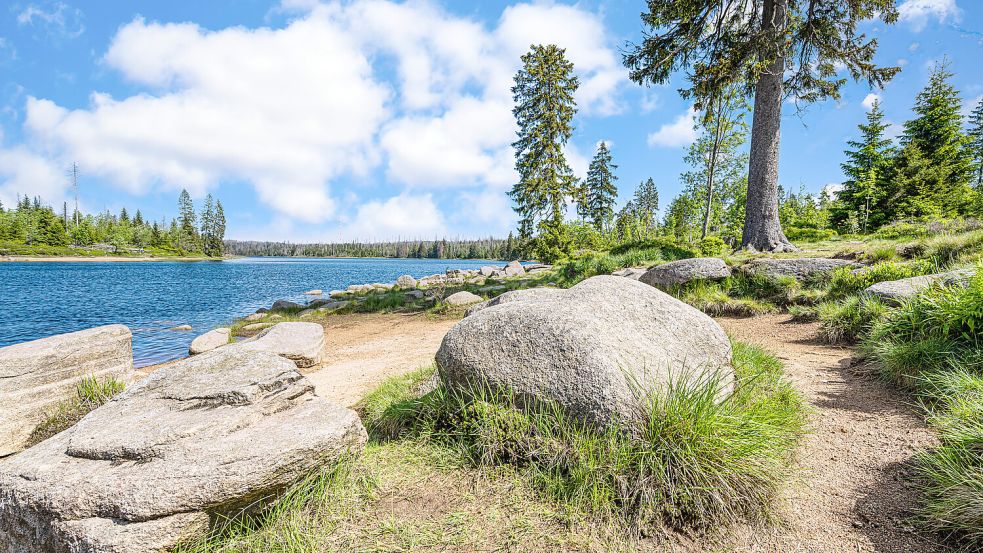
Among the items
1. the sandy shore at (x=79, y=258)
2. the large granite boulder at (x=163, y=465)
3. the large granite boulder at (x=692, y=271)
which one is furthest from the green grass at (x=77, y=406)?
the sandy shore at (x=79, y=258)

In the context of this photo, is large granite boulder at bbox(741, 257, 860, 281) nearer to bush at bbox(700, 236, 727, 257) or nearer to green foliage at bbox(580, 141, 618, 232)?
bush at bbox(700, 236, 727, 257)

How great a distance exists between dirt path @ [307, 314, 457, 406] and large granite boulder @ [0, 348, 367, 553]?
1449 mm

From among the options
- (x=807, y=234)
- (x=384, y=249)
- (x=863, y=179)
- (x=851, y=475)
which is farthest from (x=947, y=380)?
(x=384, y=249)

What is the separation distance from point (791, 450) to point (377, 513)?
321 cm

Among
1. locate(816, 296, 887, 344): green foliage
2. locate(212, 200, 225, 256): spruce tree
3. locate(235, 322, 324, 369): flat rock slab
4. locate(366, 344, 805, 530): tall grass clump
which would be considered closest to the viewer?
locate(366, 344, 805, 530): tall grass clump

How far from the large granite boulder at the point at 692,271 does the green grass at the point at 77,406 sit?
10.3 metres

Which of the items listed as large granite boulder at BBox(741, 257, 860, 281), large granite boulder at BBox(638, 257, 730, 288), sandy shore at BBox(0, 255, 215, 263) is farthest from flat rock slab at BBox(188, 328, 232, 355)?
sandy shore at BBox(0, 255, 215, 263)

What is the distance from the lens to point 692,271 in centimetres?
904

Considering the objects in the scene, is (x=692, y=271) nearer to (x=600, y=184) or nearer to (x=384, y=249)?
(x=600, y=184)

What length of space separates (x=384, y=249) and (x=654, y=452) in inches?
6891

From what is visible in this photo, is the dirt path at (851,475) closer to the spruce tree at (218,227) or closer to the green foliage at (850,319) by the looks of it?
the green foliage at (850,319)

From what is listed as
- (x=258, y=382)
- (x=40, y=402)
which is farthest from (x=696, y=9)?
(x=40, y=402)

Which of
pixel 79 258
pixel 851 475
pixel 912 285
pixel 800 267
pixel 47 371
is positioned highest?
pixel 800 267

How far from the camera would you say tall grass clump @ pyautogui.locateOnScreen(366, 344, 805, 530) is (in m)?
2.50
